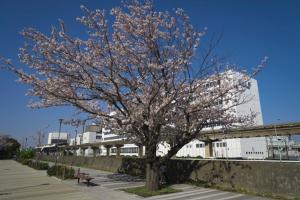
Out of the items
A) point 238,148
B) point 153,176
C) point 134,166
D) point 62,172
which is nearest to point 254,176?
point 153,176

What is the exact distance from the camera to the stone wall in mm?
11266

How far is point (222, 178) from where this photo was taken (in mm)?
14203

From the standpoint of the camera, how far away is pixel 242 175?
43.3 feet

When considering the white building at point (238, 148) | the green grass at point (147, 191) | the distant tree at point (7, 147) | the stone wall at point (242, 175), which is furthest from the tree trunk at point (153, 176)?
the distant tree at point (7, 147)

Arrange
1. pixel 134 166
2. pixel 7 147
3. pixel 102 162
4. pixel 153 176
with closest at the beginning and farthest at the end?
pixel 153 176, pixel 134 166, pixel 102 162, pixel 7 147

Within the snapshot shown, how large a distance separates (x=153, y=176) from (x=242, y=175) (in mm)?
4503

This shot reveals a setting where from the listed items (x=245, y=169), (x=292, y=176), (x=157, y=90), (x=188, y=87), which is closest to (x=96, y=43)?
(x=157, y=90)

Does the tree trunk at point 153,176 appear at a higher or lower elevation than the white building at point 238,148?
lower

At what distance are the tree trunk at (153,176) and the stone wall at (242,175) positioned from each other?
10.5 feet

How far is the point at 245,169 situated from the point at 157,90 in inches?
232

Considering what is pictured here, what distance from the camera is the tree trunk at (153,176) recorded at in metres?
13.5

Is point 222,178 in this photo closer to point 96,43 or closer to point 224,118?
point 224,118

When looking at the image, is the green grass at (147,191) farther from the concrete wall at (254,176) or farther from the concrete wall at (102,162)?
the concrete wall at (102,162)

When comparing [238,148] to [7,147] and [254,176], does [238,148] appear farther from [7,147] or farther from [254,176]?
[7,147]
